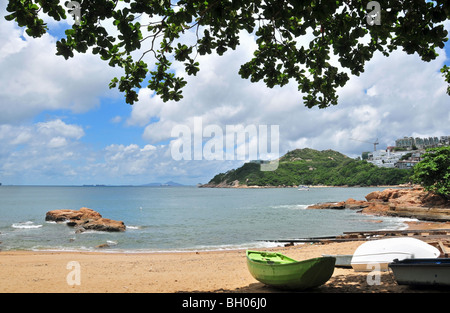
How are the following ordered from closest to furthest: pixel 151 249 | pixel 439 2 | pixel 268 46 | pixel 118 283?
pixel 439 2 < pixel 268 46 < pixel 118 283 < pixel 151 249

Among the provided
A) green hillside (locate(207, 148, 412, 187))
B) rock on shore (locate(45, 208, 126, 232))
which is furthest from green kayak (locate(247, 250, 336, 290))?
green hillside (locate(207, 148, 412, 187))

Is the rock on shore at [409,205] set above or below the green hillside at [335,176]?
below

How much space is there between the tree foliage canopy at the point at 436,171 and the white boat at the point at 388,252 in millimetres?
28778

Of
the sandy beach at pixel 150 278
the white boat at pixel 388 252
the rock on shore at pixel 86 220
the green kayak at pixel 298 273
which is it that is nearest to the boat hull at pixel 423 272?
the sandy beach at pixel 150 278

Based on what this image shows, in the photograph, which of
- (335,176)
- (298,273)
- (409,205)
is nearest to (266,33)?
(298,273)

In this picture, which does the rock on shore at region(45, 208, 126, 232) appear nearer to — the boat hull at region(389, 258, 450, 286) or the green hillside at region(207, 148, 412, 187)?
the boat hull at region(389, 258, 450, 286)

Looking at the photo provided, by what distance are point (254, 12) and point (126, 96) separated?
349cm

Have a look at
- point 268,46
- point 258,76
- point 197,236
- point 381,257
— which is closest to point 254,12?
point 268,46

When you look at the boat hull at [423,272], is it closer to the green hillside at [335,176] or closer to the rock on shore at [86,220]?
the rock on shore at [86,220]

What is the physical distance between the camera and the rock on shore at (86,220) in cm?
3020

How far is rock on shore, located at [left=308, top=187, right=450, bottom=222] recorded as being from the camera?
33.7 metres

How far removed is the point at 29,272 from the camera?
521 inches

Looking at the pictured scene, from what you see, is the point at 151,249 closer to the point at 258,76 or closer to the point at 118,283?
the point at 118,283

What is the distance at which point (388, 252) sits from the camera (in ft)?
31.2
